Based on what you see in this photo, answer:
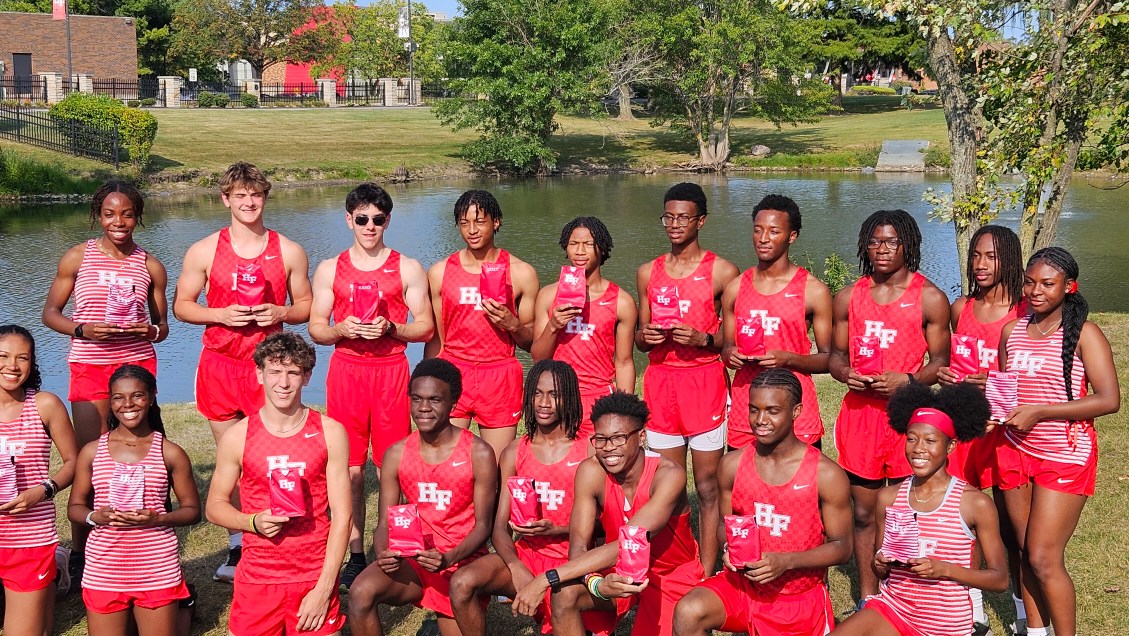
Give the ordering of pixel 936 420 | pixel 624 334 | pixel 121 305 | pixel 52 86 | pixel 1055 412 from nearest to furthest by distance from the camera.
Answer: pixel 936 420 < pixel 1055 412 < pixel 121 305 < pixel 624 334 < pixel 52 86

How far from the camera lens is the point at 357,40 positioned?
73250 mm

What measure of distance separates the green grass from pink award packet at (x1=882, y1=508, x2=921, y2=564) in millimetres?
1672

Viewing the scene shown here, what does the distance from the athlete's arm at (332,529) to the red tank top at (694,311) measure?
247cm

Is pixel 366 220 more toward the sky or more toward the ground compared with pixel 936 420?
more toward the sky

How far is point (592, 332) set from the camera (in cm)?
721

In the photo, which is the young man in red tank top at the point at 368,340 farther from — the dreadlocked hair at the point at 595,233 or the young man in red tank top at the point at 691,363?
the young man in red tank top at the point at 691,363

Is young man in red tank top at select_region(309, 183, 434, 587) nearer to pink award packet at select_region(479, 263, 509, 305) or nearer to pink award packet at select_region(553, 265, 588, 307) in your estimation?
pink award packet at select_region(479, 263, 509, 305)

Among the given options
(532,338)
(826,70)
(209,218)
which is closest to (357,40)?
(826,70)

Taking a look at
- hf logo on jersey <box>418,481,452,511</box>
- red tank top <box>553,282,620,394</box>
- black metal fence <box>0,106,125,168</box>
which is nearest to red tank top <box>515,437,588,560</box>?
hf logo on jersey <box>418,481,452,511</box>

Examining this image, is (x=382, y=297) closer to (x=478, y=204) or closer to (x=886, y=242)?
(x=478, y=204)

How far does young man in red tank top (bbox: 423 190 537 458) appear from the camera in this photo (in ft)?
23.8

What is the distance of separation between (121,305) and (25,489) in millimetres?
1370

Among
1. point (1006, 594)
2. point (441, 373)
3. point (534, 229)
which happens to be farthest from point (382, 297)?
point (534, 229)

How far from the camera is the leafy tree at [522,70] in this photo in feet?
133
